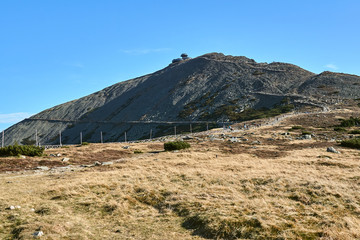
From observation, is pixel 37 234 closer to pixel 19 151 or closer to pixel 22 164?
pixel 22 164

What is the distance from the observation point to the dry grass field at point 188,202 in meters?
9.46

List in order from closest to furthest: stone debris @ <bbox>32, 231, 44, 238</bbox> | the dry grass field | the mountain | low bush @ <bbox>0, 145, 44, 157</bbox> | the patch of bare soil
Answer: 1. stone debris @ <bbox>32, 231, 44, 238</bbox>
2. the dry grass field
3. the patch of bare soil
4. low bush @ <bbox>0, 145, 44, 157</bbox>
5. the mountain

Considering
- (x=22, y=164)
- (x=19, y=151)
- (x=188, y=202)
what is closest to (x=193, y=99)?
(x=19, y=151)

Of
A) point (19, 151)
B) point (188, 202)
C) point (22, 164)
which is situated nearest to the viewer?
point (188, 202)

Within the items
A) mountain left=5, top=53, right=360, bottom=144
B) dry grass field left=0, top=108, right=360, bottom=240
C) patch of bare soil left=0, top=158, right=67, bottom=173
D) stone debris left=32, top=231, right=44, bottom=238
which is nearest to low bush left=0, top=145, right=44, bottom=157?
patch of bare soil left=0, top=158, right=67, bottom=173

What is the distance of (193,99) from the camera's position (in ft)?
468

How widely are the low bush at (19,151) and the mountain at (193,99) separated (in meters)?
80.8

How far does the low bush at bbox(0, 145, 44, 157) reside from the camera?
87.9ft

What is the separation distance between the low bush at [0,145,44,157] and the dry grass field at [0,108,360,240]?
18.5 ft

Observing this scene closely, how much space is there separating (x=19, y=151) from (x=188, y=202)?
2253 cm

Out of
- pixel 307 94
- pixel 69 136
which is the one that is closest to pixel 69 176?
pixel 307 94

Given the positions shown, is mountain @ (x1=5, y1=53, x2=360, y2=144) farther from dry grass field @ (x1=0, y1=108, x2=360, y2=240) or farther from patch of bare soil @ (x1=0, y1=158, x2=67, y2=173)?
dry grass field @ (x1=0, y1=108, x2=360, y2=240)

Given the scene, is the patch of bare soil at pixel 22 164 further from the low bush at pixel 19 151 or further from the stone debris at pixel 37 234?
the stone debris at pixel 37 234

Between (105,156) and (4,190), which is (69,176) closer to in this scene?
(4,190)
